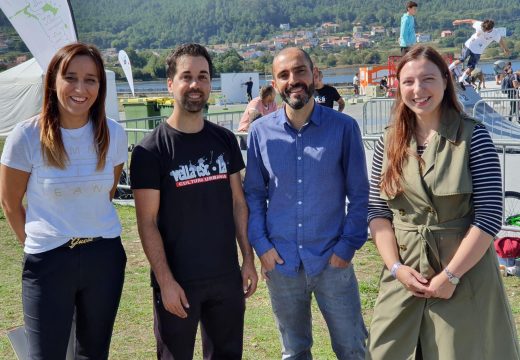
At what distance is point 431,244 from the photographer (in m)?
2.96

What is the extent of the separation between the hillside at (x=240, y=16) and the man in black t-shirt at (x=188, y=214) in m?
111

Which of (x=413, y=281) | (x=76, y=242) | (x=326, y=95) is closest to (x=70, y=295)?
(x=76, y=242)

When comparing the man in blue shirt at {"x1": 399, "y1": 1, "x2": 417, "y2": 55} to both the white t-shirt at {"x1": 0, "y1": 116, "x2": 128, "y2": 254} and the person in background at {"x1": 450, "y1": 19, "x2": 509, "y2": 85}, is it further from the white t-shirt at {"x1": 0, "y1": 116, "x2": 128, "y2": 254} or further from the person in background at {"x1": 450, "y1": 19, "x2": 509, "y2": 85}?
the white t-shirt at {"x1": 0, "y1": 116, "x2": 128, "y2": 254}

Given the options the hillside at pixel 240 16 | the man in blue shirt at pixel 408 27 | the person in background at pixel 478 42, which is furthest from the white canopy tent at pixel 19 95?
the hillside at pixel 240 16

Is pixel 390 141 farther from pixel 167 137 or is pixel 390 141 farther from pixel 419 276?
pixel 167 137

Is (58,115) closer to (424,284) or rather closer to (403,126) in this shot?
(403,126)

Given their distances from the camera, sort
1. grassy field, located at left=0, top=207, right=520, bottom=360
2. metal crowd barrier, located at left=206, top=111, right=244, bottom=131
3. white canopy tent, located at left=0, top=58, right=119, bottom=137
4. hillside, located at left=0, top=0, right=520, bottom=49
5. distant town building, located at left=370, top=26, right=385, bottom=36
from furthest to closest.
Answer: distant town building, located at left=370, top=26, right=385, bottom=36
hillside, located at left=0, top=0, right=520, bottom=49
white canopy tent, located at left=0, top=58, right=119, bottom=137
metal crowd barrier, located at left=206, top=111, right=244, bottom=131
grassy field, located at left=0, top=207, right=520, bottom=360

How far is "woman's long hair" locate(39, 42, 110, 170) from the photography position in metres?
3.06

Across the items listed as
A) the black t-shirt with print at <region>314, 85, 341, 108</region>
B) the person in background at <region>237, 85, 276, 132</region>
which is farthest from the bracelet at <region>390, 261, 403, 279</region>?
the black t-shirt with print at <region>314, 85, 341, 108</region>

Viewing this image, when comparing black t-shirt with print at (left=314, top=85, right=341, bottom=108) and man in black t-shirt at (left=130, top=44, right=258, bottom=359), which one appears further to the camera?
black t-shirt with print at (left=314, top=85, right=341, bottom=108)

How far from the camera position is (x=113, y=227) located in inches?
128

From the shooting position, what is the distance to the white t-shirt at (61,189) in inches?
121

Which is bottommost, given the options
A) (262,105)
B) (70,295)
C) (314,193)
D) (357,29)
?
(357,29)

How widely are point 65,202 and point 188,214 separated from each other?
0.59 metres
